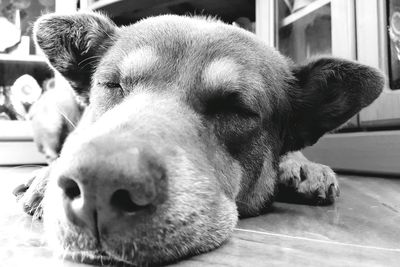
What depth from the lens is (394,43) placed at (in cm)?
285

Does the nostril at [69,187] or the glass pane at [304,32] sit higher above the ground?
the glass pane at [304,32]

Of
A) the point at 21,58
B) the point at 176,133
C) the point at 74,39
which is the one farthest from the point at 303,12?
the point at 21,58

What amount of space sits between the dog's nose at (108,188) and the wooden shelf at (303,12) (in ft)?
8.46

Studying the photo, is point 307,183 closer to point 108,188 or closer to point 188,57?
point 188,57

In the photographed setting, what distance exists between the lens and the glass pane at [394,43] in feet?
9.24

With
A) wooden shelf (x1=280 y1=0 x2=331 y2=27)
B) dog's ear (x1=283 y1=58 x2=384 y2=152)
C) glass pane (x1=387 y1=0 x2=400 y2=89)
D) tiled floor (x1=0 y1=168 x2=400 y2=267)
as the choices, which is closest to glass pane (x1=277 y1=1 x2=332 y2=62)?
wooden shelf (x1=280 y1=0 x2=331 y2=27)

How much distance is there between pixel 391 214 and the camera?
5.46ft

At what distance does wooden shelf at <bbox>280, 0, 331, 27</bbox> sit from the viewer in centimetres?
317

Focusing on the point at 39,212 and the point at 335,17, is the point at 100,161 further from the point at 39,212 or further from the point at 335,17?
the point at 335,17

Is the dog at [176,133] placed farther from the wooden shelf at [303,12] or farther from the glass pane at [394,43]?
the wooden shelf at [303,12]

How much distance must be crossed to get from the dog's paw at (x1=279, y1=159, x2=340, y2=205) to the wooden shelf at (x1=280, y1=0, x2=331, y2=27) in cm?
164

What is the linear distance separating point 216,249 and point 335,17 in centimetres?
235

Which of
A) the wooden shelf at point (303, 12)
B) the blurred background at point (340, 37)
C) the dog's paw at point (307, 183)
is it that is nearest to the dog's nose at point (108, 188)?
the dog's paw at point (307, 183)

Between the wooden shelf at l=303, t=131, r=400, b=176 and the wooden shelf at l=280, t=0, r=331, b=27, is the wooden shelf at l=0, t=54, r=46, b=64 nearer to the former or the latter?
the wooden shelf at l=280, t=0, r=331, b=27
